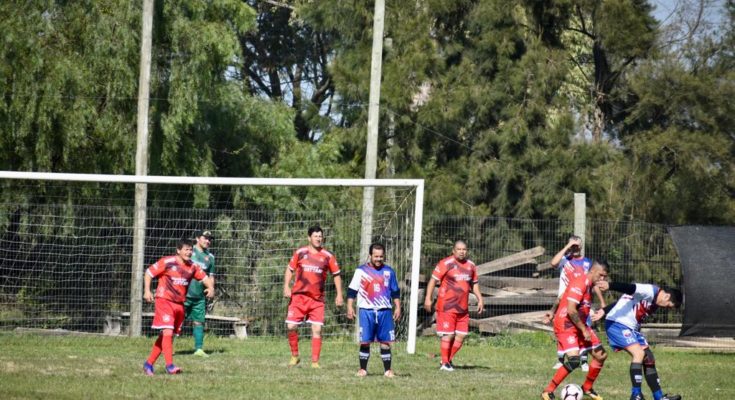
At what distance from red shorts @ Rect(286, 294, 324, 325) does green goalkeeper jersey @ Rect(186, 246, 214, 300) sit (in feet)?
7.79

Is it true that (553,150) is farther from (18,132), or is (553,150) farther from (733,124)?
(18,132)

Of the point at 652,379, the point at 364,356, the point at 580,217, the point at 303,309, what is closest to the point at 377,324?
the point at 364,356

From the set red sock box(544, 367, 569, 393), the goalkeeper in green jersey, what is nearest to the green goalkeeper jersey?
the goalkeeper in green jersey

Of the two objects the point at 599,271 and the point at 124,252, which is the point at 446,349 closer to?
the point at 599,271

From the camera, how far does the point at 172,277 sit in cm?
1438

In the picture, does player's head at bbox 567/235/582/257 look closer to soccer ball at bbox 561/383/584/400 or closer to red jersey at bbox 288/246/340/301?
red jersey at bbox 288/246/340/301

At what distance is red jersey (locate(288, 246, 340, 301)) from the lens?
1585 centimetres

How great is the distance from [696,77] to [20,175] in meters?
17.3

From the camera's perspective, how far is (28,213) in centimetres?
2181

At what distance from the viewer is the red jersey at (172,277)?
14.4 metres

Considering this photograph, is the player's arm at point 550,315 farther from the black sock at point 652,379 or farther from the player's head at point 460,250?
the black sock at point 652,379

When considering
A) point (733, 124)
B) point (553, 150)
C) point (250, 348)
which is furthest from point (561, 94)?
point (250, 348)

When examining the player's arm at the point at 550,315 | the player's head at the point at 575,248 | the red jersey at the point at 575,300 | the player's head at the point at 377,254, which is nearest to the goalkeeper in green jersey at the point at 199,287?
the player's head at the point at 377,254

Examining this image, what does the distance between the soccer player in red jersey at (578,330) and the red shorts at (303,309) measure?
370cm
